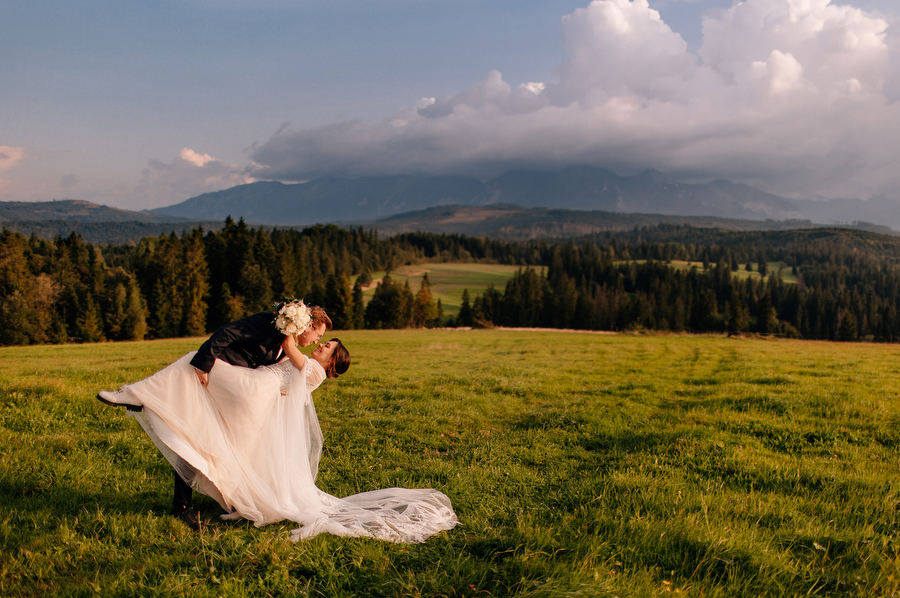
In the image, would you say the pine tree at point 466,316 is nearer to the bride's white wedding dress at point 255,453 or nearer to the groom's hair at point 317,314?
the groom's hair at point 317,314

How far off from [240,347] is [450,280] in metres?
167

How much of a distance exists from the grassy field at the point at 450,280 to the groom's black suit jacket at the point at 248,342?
121m

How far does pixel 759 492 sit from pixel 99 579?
7.58 meters

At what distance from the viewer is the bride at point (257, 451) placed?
568cm

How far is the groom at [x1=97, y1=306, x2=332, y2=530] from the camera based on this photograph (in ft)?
19.8

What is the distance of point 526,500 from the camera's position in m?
6.54

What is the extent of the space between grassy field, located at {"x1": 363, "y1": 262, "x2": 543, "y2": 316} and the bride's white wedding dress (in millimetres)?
121489

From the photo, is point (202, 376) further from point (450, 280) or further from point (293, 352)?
point (450, 280)

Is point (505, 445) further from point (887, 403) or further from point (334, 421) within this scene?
point (887, 403)

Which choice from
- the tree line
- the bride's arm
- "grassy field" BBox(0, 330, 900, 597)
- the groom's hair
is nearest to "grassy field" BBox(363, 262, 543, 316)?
the tree line

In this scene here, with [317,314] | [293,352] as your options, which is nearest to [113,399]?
[293,352]

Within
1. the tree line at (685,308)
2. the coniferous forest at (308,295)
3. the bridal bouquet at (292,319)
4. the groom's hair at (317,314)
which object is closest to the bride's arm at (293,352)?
the bridal bouquet at (292,319)

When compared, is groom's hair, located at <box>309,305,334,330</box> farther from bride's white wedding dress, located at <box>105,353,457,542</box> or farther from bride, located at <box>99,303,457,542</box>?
bride's white wedding dress, located at <box>105,353,457,542</box>

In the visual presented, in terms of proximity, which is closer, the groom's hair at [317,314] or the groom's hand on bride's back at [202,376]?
the groom's hand on bride's back at [202,376]
